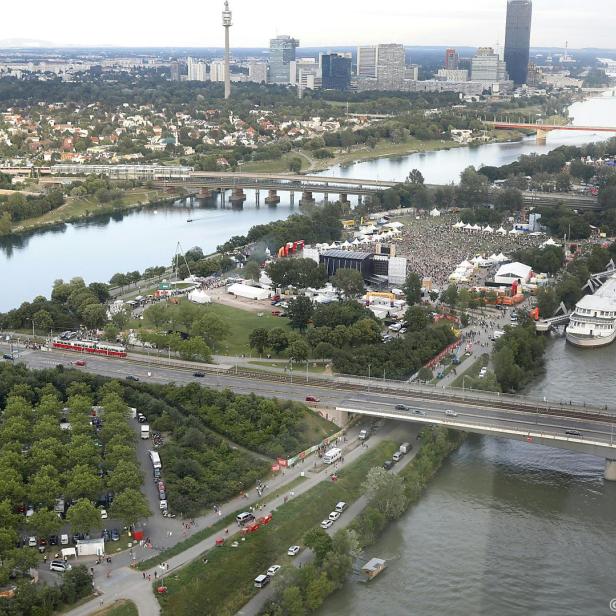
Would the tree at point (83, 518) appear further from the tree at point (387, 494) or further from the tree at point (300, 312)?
the tree at point (300, 312)

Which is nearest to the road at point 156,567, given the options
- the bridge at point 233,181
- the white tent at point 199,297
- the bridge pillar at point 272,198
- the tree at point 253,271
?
the white tent at point 199,297

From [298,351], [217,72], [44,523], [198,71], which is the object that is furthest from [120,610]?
[198,71]

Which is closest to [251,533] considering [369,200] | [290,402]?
[290,402]

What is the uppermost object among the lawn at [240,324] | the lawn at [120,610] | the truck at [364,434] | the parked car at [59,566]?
the lawn at [240,324]

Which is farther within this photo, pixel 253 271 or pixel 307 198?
pixel 307 198

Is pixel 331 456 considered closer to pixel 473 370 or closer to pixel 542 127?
pixel 473 370

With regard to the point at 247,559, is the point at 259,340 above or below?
above

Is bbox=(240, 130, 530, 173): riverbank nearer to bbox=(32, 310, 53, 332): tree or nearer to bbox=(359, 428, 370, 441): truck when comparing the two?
bbox=(32, 310, 53, 332): tree
